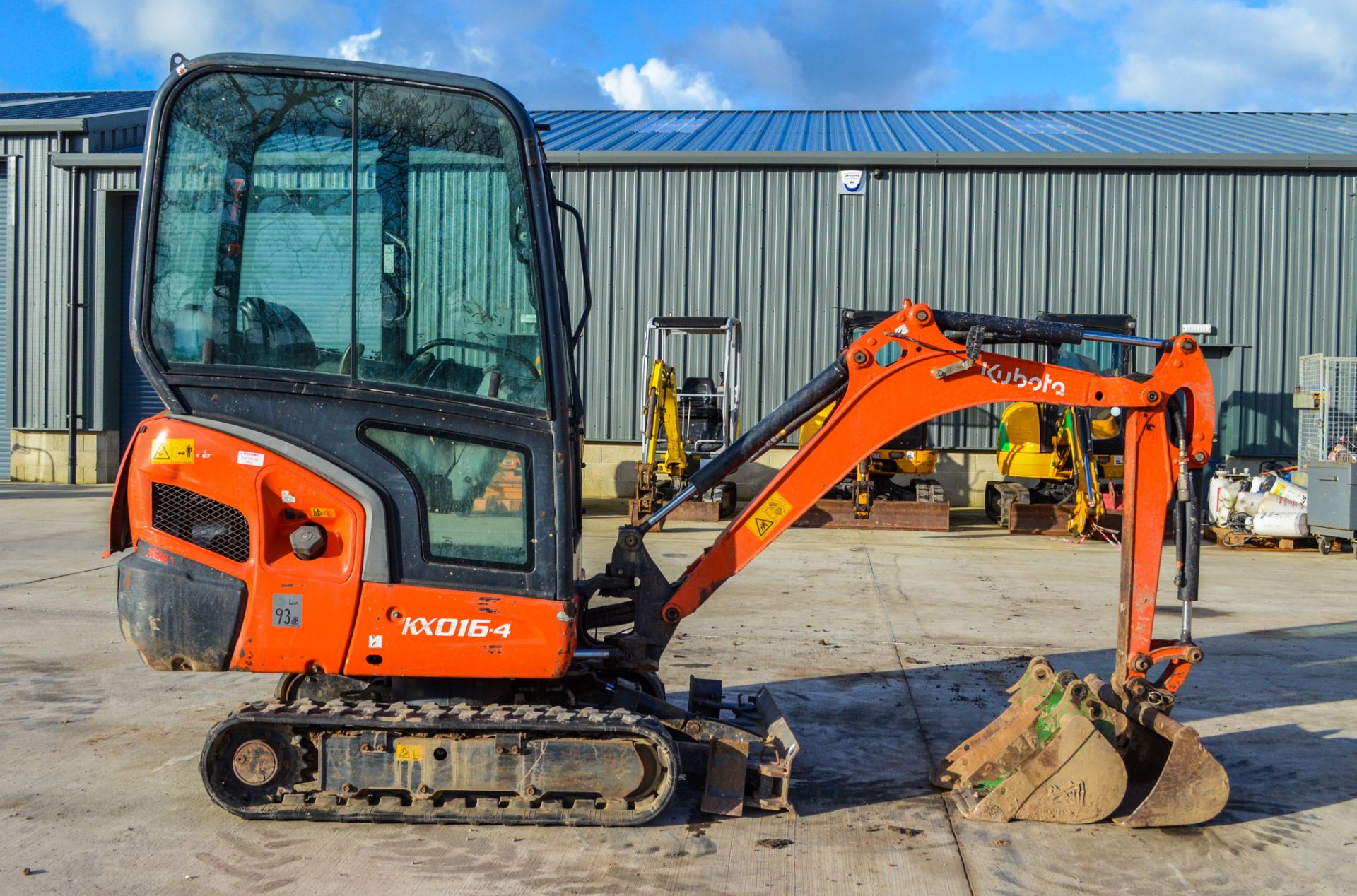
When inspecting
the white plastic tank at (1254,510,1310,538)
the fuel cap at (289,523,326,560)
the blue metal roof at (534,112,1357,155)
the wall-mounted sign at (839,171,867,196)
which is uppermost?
the blue metal roof at (534,112,1357,155)

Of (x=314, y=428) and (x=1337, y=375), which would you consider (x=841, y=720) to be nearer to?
(x=314, y=428)

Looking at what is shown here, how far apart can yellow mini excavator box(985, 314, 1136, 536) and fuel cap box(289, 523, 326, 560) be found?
39.7 feet

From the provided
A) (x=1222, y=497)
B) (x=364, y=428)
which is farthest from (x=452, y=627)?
(x=1222, y=497)

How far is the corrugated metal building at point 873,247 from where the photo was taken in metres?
18.5

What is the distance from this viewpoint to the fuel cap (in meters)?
4.26

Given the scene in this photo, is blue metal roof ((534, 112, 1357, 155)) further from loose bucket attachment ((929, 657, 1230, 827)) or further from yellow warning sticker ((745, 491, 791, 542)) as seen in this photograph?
loose bucket attachment ((929, 657, 1230, 827))

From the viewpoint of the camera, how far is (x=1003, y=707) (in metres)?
6.30

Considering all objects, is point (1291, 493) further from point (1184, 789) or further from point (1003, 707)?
point (1184, 789)

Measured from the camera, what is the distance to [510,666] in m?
4.37

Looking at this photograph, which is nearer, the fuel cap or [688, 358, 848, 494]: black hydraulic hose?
the fuel cap

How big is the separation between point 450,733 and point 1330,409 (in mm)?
13490

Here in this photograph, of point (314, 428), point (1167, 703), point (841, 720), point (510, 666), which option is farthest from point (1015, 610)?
point (314, 428)

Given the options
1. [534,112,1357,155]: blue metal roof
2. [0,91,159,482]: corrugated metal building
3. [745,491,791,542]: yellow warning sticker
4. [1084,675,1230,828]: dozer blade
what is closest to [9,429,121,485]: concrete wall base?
[0,91,159,482]: corrugated metal building

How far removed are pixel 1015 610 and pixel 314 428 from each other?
22.1ft
